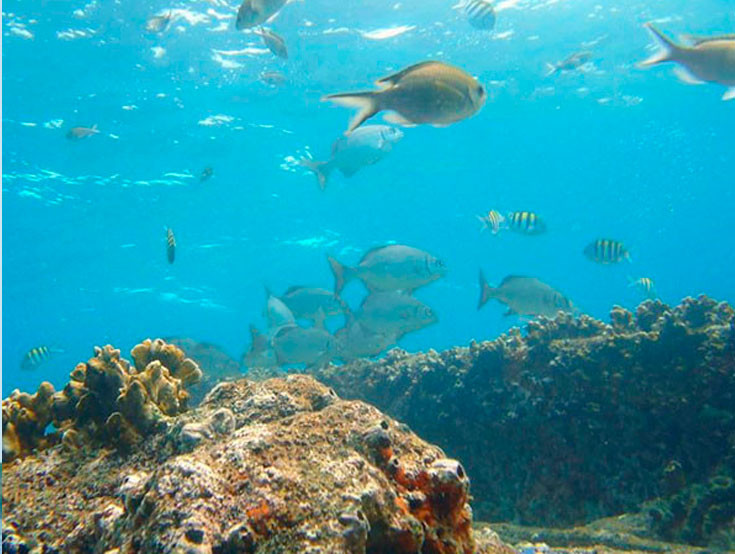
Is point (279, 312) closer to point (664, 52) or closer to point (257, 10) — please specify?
point (257, 10)

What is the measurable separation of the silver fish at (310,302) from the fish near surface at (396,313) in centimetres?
164

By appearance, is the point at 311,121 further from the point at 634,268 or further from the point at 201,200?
the point at 634,268

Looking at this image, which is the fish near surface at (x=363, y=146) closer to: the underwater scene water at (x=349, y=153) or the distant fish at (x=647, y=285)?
the underwater scene water at (x=349, y=153)

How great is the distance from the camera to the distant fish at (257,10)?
612 centimetres

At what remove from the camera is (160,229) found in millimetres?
27984

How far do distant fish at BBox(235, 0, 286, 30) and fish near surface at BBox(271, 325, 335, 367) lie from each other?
555 cm

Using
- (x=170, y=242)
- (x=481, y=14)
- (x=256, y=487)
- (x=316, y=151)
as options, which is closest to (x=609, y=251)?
(x=481, y=14)

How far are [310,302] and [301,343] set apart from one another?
1620 millimetres

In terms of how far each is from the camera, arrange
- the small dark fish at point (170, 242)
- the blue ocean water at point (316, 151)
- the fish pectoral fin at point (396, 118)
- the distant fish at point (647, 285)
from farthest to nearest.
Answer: the blue ocean water at point (316, 151), the distant fish at point (647, 285), the small dark fish at point (170, 242), the fish pectoral fin at point (396, 118)

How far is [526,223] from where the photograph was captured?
10188mm

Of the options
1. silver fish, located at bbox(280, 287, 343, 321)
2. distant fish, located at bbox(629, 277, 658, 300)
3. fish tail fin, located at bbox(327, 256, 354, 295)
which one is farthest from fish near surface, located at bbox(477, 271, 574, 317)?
distant fish, located at bbox(629, 277, 658, 300)

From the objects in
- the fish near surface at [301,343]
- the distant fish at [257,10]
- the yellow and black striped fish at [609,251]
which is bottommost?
the fish near surface at [301,343]

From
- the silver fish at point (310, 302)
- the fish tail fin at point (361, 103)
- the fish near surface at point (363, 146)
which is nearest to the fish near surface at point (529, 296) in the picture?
the silver fish at point (310, 302)

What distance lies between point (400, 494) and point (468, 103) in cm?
364
